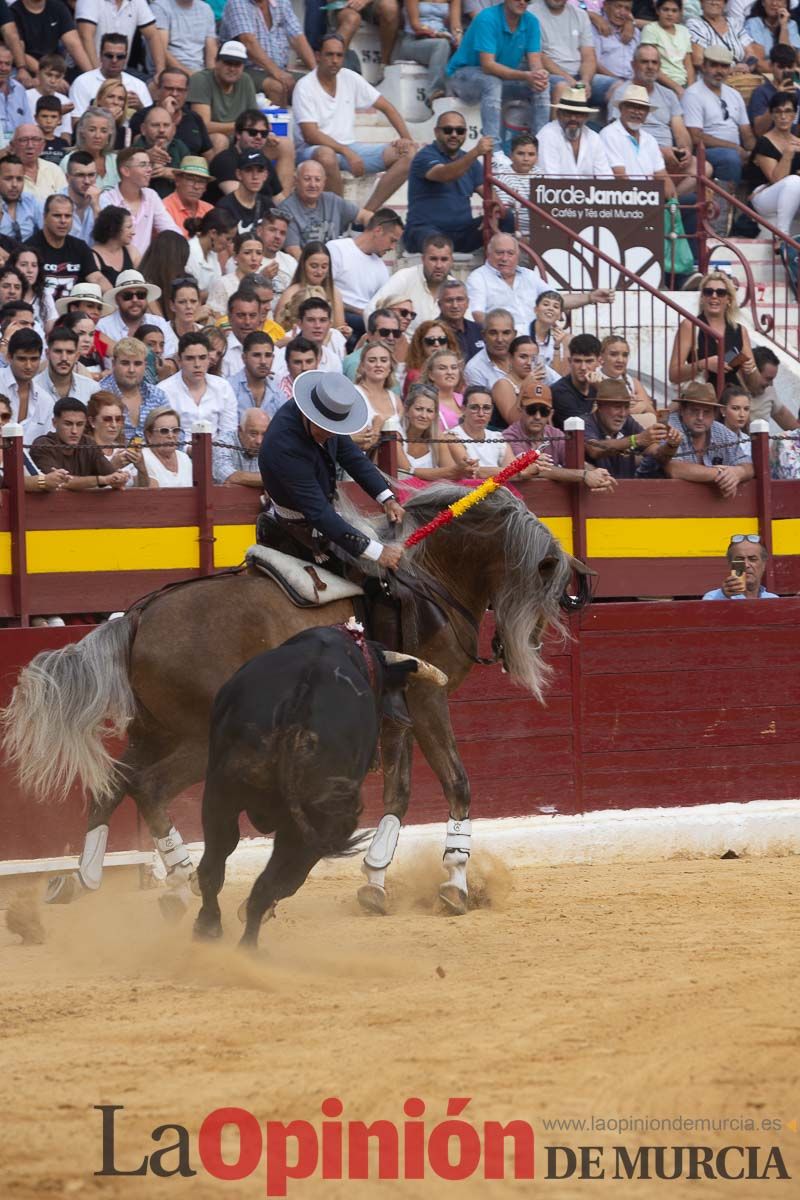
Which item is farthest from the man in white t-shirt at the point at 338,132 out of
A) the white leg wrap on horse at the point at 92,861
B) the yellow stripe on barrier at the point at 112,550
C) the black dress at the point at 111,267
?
the white leg wrap on horse at the point at 92,861

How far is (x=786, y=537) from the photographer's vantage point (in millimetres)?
10477

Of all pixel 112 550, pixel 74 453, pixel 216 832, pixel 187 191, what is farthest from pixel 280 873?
pixel 187 191

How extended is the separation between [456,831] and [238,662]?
124 cm

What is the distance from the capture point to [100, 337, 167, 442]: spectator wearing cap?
9.20 m

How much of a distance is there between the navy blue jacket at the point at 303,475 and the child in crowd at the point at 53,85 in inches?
220

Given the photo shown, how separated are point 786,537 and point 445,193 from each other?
3.86m

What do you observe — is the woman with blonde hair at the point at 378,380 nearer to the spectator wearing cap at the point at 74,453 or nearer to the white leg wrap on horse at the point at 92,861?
the spectator wearing cap at the point at 74,453

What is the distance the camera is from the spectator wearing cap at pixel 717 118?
14.5 m

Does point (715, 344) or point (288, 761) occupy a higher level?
point (715, 344)

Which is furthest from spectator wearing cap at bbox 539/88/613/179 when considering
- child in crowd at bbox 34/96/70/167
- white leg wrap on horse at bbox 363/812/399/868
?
white leg wrap on horse at bbox 363/812/399/868

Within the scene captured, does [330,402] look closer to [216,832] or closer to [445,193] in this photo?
[216,832]

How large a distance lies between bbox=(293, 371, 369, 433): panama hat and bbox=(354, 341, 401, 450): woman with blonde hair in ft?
9.17

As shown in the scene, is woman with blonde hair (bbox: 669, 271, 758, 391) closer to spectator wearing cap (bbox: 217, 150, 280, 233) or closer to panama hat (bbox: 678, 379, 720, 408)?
panama hat (bbox: 678, 379, 720, 408)

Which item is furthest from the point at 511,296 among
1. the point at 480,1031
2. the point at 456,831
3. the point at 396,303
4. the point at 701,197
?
the point at 480,1031
